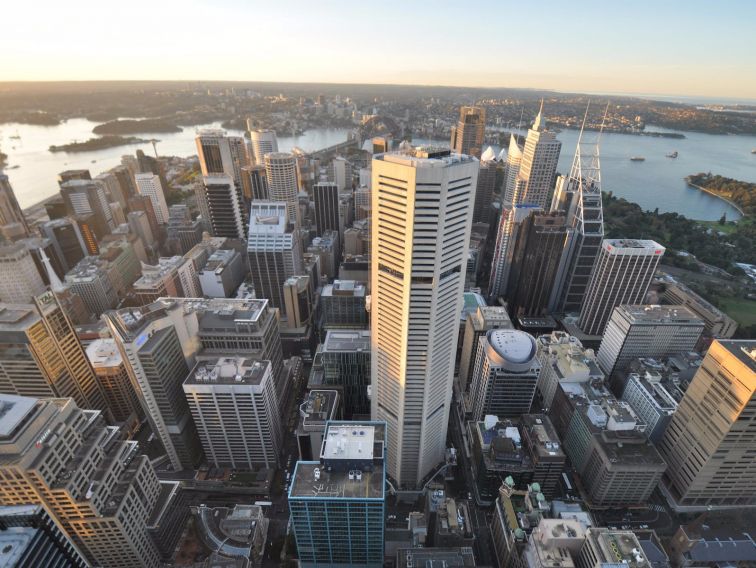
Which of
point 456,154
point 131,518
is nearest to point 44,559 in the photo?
point 131,518

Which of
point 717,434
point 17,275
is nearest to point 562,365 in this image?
point 717,434

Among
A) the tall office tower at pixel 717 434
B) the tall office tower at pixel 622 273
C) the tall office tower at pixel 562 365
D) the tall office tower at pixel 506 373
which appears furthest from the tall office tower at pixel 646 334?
the tall office tower at pixel 506 373

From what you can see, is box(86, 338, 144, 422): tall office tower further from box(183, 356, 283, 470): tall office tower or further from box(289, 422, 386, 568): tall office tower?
box(289, 422, 386, 568): tall office tower

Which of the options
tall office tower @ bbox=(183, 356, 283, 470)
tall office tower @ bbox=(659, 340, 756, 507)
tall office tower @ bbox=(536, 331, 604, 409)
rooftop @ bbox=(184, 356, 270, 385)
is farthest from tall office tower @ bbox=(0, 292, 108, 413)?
tall office tower @ bbox=(659, 340, 756, 507)

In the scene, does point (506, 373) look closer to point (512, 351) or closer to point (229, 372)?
point (512, 351)

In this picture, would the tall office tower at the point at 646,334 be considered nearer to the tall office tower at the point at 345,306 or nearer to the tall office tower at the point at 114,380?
the tall office tower at the point at 345,306
